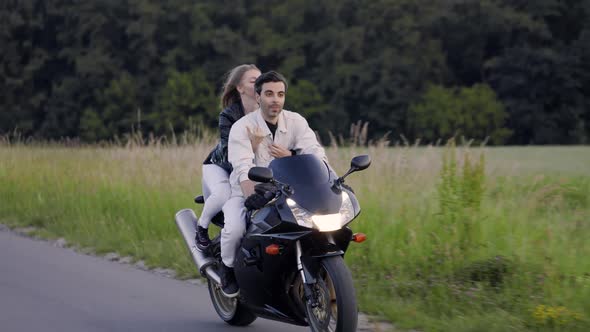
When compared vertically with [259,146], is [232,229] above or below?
below

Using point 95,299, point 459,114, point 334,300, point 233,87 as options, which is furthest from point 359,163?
point 459,114

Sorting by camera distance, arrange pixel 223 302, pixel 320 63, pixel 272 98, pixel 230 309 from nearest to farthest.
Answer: pixel 272 98 → pixel 230 309 → pixel 223 302 → pixel 320 63

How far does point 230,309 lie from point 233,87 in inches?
68.5

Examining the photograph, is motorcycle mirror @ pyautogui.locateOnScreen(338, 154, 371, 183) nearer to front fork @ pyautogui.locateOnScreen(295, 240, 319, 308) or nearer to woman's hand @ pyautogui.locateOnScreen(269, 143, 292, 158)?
woman's hand @ pyautogui.locateOnScreen(269, 143, 292, 158)

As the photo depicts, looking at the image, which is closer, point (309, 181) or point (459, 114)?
point (309, 181)

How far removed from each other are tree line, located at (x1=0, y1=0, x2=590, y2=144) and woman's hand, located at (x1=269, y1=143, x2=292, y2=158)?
47.8 meters

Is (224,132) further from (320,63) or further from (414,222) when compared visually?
(320,63)

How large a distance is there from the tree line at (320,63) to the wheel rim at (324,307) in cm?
4841

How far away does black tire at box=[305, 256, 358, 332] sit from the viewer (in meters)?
5.29

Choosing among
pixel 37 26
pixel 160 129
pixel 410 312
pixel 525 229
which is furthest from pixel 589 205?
pixel 37 26

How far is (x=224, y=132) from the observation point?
6961mm

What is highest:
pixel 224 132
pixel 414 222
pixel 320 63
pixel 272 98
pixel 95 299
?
pixel 272 98

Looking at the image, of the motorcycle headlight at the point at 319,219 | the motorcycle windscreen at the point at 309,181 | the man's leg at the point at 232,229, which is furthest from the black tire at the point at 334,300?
the man's leg at the point at 232,229

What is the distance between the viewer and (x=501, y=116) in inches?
2159
